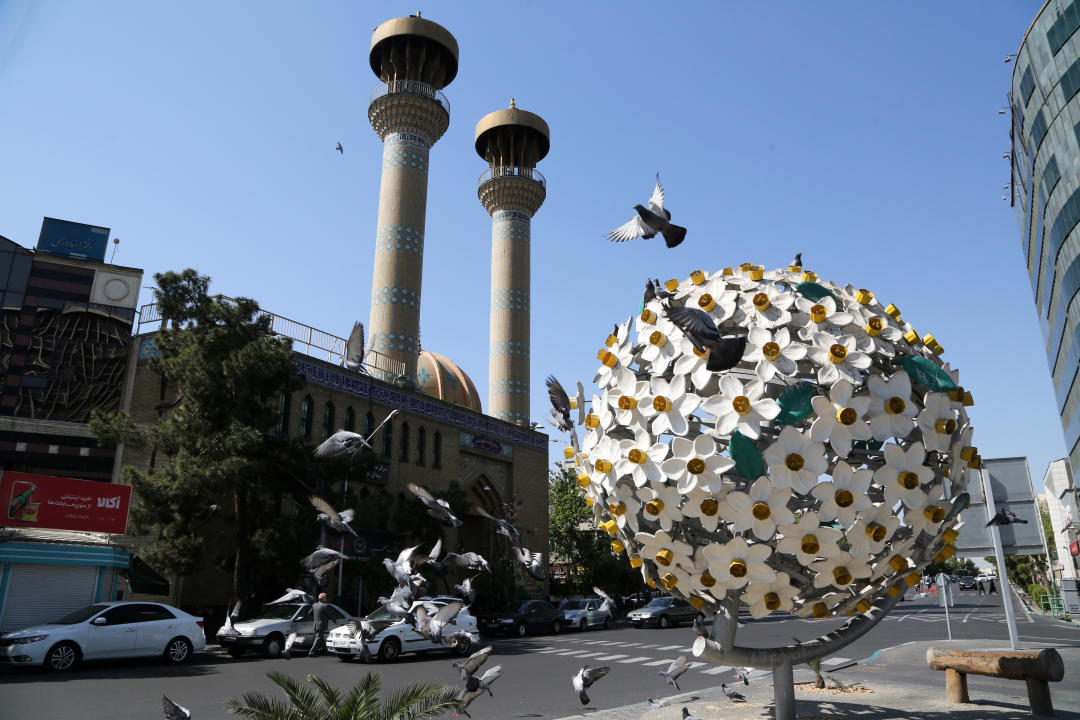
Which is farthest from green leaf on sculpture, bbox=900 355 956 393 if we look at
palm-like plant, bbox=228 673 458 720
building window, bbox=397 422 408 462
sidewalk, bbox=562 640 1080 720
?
building window, bbox=397 422 408 462

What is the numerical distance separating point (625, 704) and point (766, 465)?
635 centimetres

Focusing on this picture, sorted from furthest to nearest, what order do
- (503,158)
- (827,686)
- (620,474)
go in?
(503,158)
(827,686)
(620,474)

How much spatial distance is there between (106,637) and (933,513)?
14235 mm

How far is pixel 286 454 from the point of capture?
1967 cm

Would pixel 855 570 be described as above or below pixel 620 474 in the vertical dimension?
below

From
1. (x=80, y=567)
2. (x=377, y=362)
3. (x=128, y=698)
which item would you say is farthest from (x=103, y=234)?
(x=128, y=698)

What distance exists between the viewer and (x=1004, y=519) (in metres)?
10.9

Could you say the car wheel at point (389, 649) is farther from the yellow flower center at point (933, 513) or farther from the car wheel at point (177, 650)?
the yellow flower center at point (933, 513)

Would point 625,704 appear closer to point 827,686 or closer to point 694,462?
point 827,686

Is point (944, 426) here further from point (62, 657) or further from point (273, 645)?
point (273, 645)

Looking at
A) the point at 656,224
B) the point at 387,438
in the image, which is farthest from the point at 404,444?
the point at 656,224

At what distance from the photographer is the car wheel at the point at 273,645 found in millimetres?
16094

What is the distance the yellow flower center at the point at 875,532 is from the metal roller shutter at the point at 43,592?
16.7 metres

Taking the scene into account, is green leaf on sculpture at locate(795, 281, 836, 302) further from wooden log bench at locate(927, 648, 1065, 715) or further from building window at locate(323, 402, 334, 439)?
building window at locate(323, 402, 334, 439)
